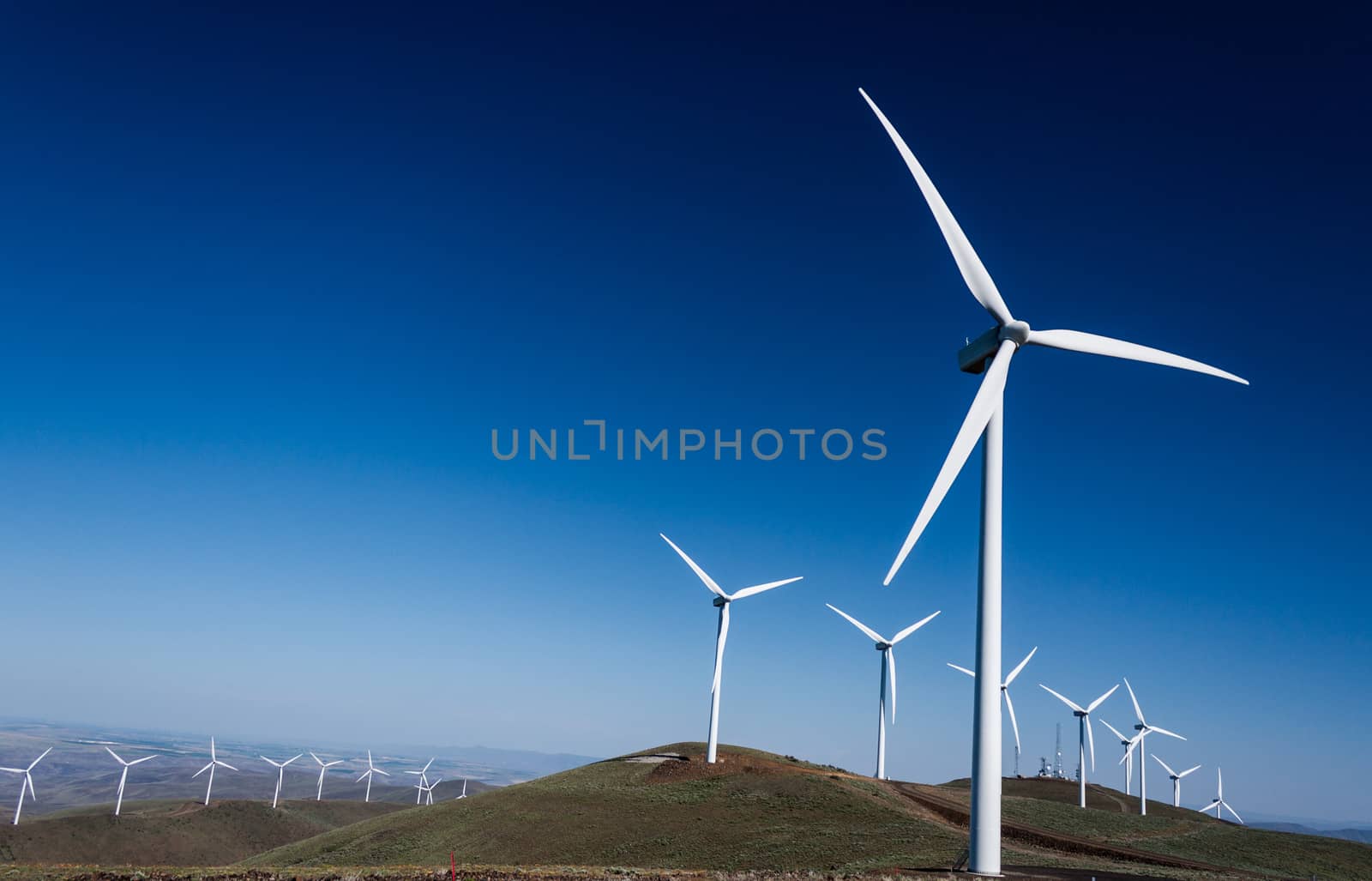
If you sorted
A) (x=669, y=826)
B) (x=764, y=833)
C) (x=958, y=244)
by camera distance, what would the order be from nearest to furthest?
1. (x=958, y=244)
2. (x=764, y=833)
3. (x=669, y=826)

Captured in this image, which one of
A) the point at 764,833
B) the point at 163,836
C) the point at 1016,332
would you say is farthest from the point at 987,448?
the point at 163,836

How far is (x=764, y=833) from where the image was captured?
54.9m

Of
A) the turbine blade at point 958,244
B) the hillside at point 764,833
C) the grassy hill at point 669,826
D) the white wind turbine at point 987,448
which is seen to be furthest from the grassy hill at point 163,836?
the turbine blade at point 958,244

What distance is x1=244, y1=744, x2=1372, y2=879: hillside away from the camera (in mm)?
47250

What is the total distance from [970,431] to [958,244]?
29.6 ft

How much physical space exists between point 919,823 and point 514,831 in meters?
27.9

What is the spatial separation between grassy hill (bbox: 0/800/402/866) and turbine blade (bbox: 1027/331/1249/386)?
9626 cm

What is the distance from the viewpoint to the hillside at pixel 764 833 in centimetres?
4725

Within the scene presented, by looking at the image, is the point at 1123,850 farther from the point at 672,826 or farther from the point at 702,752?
the point at 702,752

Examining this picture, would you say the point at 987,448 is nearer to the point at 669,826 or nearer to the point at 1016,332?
the point at 1016,332

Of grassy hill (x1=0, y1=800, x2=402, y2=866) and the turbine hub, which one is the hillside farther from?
grassy hill (x1=0, y1=800, x2=402, y2=866)

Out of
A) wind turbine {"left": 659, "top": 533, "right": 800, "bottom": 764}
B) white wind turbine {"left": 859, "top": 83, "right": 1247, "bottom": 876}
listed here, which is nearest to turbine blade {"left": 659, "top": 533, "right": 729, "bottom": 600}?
wind turbine {"left": 659, "top": 533, "right": 800, "bottom": 764}

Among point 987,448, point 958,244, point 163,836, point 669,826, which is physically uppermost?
point 958,244

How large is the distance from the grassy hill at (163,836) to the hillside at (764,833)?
121 feet
